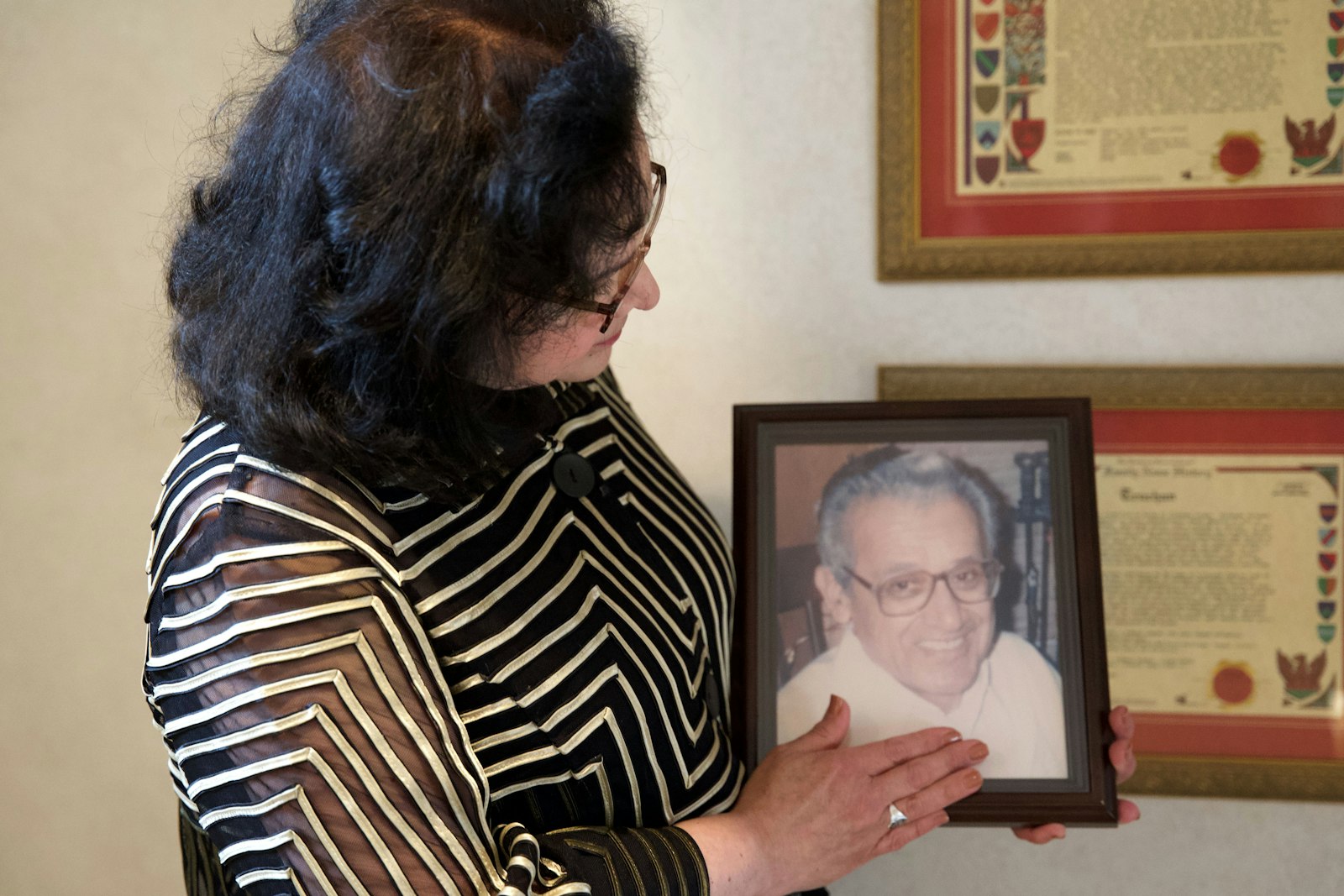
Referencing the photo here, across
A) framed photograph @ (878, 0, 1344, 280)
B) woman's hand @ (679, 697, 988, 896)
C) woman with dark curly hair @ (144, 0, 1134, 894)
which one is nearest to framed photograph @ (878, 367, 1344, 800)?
framed photograph @ (878, 0, 1344, 280)

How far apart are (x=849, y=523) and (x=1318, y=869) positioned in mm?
908

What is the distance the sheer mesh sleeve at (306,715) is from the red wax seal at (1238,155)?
1.21 meters

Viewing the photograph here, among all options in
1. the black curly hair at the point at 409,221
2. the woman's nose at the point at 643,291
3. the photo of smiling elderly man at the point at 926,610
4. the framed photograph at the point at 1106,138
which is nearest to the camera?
the black curly hair at the point at 409,221

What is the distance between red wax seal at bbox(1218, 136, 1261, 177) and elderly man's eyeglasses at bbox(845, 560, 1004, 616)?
2.14 feet

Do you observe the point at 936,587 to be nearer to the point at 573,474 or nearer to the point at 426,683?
the point at 573,474

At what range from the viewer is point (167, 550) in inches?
33.9

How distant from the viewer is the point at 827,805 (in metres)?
1.09

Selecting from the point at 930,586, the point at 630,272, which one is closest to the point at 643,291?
the point at 630,272

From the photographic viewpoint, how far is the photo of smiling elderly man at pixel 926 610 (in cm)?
119

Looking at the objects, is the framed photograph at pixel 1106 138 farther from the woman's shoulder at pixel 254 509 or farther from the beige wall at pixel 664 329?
the woman's shoulder at pixel 254 509

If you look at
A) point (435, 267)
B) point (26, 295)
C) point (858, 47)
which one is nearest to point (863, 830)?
point (435, 267)

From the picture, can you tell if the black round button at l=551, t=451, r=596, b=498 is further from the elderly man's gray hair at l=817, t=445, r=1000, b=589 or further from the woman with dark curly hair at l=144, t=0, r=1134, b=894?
the elderly man's gray hair at l=817, t=445, r=1000, b=589

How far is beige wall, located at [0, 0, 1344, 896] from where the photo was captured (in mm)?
1458

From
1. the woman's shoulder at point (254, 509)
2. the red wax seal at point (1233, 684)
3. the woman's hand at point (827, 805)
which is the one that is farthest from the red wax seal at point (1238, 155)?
the woman's shoulder at point (254, 509)
